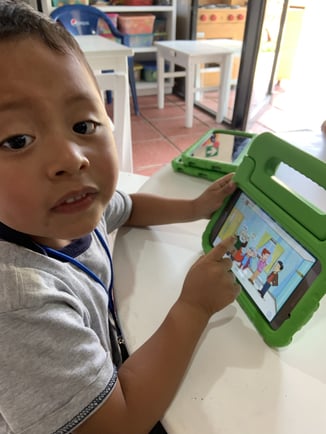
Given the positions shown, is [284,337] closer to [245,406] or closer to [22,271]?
[245,406]

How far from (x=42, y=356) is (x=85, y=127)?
0.24 m

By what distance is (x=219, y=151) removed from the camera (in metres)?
0.84

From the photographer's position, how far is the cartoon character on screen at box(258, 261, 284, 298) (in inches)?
17.5

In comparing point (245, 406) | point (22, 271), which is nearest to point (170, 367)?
point (245, 406)

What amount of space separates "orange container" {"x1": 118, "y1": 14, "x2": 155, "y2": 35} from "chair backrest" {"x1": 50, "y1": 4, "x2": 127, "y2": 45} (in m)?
0.23

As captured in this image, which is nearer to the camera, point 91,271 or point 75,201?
point 75,201

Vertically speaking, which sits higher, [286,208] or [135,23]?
[286,208]

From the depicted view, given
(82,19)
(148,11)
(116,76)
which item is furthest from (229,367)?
(148,11)

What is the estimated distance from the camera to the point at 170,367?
0.40 metres

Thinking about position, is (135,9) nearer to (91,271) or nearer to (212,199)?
(212,199)

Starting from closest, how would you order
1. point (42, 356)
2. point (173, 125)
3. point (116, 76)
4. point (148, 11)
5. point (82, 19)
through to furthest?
1. point (42, 356)
2. point (116, 76)
3. point (82, 19)
4. point (173, 125)
5. point (148, 11)

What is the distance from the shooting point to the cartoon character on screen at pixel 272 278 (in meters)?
0.44

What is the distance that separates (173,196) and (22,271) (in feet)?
1.36

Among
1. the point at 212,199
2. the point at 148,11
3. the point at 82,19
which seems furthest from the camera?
the point at 148,11
